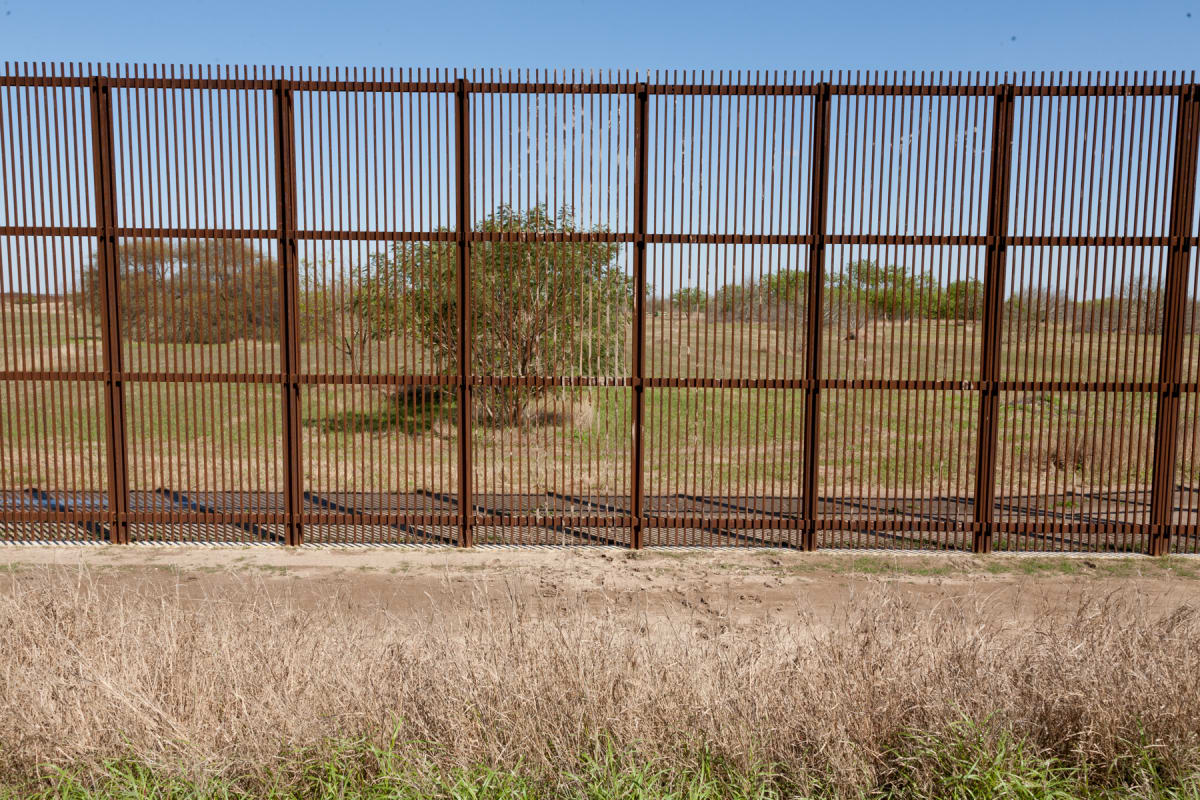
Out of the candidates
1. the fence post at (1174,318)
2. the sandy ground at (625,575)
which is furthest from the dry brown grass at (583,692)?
the fence post at (1174,318)

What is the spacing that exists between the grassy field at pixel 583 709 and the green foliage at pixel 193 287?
3462mm

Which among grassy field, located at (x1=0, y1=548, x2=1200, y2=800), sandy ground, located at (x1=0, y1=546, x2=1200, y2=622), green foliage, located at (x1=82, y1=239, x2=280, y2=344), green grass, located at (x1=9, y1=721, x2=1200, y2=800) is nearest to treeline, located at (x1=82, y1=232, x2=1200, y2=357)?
green foliage, located at (x1=82, y1=239, x2=280, y2=344)

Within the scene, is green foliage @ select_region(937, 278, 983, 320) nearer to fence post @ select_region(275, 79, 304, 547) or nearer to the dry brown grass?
the dry brown grass

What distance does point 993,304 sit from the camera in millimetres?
8039

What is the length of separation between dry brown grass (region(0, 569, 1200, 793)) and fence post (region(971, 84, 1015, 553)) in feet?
10.8

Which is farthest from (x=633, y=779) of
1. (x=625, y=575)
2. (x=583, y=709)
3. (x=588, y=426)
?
(x=588, y=426)

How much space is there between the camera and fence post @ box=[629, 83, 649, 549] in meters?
7.70

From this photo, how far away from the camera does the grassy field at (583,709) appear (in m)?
3.83

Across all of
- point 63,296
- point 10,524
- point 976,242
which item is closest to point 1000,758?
point 976,242

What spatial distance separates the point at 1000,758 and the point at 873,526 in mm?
4493

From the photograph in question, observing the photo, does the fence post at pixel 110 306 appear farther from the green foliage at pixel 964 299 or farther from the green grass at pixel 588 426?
the green foliage at pixel 964 299

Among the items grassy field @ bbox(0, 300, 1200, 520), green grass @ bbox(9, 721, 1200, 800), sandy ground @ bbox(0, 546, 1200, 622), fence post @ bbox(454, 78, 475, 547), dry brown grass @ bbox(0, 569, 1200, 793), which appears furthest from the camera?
fence post @ bbox(454, 78, 475, 547)

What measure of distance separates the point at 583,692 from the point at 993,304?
18.8ft

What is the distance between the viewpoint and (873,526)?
8.18m
